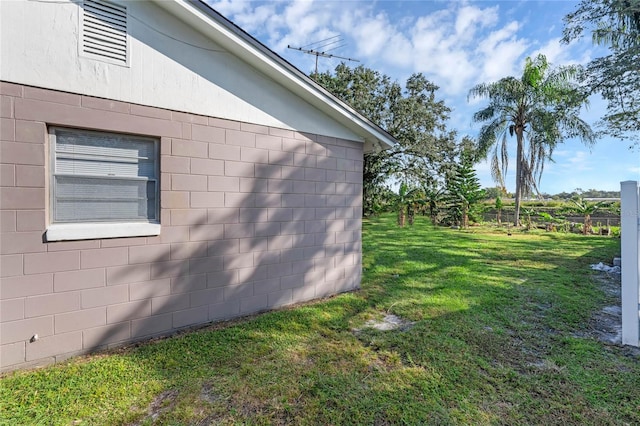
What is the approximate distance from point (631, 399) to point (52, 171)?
5972 mm

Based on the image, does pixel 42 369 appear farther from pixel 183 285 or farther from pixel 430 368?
pixel 430 368

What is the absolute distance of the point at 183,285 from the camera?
3768 millimetres

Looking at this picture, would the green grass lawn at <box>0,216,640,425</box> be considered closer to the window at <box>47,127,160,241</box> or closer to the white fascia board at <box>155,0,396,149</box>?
the window at <box>47,127,160,241</box>

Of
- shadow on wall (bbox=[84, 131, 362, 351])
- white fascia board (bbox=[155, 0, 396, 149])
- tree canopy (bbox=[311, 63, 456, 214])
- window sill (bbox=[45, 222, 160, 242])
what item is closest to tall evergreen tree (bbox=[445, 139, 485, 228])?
tree canopy (bbox=[311, 63, 456, 214])

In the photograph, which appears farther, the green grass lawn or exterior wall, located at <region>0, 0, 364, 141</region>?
exterior wall, located at <region>0, 0, 364, 141</region>

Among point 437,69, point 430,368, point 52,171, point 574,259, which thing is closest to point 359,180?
point 430,368

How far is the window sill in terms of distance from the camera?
118 inches

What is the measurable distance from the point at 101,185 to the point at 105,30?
175 centimetres

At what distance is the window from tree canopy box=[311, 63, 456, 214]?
12.2 metres

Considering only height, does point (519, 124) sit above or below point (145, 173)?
above

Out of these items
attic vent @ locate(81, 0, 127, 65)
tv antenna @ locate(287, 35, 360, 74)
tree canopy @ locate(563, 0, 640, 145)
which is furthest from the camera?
tv antenna @ locate(287, 35, 360, 74)

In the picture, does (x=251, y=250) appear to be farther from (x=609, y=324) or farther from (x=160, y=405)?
(x=609, y=324)

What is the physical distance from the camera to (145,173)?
3.59m

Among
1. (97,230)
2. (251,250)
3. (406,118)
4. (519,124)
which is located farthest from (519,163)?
(97,230)
